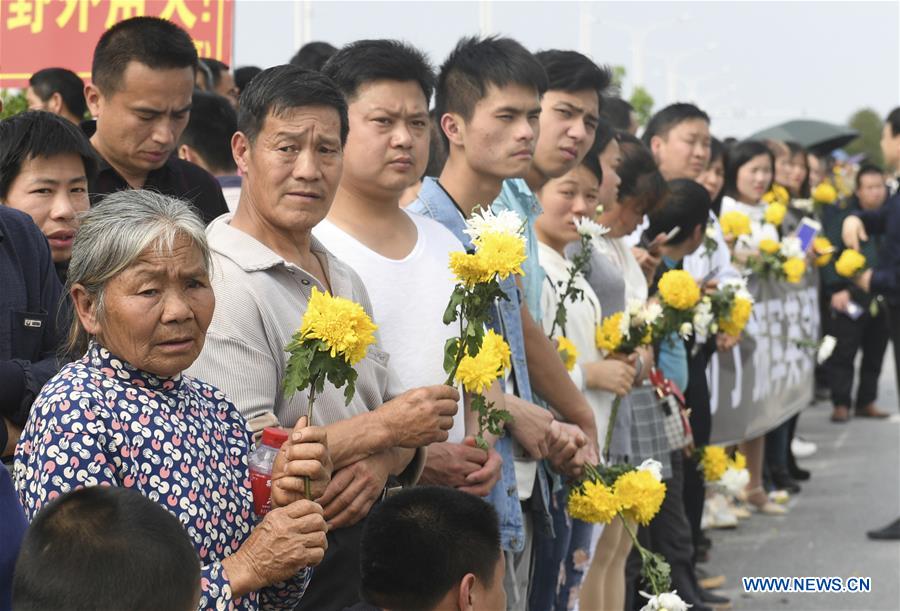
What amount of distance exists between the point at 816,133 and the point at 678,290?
35.0 feet

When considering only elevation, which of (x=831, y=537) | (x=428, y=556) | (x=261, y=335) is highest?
(x=261, y=335)

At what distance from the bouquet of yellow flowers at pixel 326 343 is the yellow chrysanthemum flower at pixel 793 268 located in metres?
6.96

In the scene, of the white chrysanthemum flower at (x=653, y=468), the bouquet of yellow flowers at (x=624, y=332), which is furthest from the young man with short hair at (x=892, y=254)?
the white chrysanthemum flower at (x=653, y=468)

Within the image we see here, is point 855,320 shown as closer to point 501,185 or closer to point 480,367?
point 501,185

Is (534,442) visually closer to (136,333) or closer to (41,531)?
(136,333)

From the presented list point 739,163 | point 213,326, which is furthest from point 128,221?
point 739,163

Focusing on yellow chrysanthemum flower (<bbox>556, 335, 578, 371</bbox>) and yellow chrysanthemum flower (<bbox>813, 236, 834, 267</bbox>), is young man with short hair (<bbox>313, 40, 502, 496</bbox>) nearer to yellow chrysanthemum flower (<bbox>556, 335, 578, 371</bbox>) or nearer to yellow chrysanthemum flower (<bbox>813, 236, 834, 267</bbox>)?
yellow chrysanthemum flower (<bbox>556, 335, 578, 371</bbox>)

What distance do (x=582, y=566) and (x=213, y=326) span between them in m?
2.48

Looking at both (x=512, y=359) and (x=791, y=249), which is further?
(x=791, y=249)

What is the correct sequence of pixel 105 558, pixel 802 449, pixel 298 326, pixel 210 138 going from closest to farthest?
pixel 105 558 < pixel 298 326 < pixel 210 138 < pixel 802 449

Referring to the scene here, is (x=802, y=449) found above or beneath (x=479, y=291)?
beneath

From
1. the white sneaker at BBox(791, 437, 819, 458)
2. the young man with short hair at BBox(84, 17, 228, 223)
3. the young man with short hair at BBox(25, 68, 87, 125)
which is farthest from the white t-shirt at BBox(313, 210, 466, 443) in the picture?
the white sneaker at BBox(791, 437, 819, 458)

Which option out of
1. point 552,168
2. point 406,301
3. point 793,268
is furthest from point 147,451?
point 793,268

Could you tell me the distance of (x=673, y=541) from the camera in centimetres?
669
